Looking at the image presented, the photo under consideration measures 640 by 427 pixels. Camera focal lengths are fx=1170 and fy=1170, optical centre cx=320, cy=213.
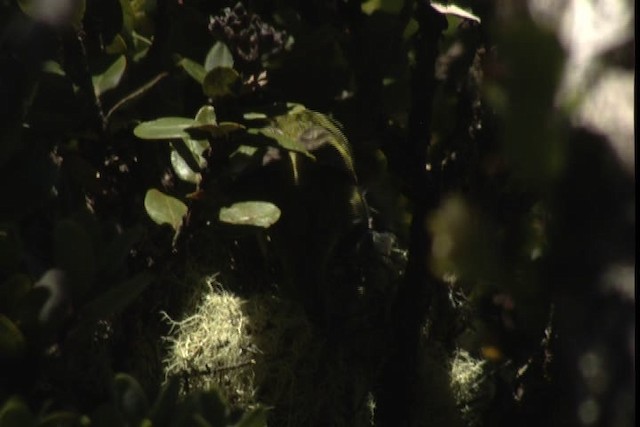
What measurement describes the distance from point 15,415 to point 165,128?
511 mm

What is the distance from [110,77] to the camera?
1.64 metres

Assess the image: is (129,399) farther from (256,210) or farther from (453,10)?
(453,10)

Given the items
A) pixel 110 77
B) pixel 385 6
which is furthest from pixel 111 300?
pixel 385 6

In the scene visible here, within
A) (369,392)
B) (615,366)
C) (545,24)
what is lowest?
(369,392)

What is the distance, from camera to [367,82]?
66.5 inches

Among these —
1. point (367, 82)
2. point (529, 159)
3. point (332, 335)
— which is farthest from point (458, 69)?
point (529, 159)

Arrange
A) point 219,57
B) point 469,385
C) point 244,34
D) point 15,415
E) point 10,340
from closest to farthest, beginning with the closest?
point 15,415 < point 10,340 < point 244,34 < point 219,57 < point 469,385

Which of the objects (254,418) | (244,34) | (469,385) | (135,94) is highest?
(244,34)

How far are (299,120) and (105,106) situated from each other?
0.27m

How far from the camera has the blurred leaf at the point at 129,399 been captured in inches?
51.3

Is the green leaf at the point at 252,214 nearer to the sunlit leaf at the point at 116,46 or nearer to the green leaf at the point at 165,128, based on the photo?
the green leaf at the point at 165,128

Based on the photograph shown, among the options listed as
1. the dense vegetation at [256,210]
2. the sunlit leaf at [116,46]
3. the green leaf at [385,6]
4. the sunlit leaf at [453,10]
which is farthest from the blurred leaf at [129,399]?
the green leaf at [385,6]

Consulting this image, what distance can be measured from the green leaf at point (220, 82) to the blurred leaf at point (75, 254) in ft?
1.03

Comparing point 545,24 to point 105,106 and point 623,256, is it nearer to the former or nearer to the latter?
point 623,256
